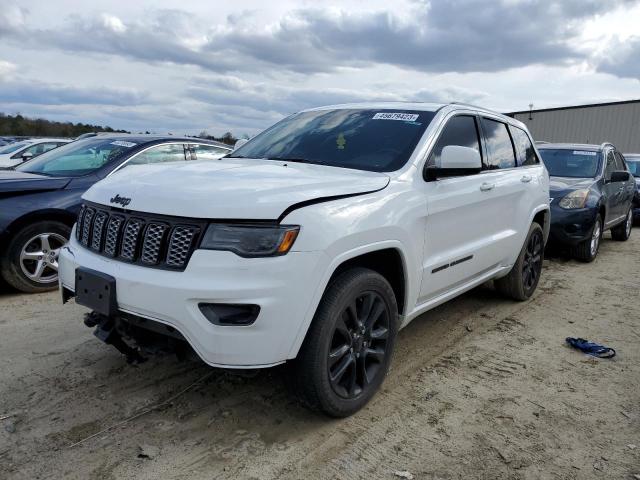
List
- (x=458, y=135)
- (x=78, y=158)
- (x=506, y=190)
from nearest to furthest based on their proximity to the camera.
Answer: (x=458, y=135)
(x=506, y=190)
(x=78, y=158)

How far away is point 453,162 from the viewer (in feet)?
11.3

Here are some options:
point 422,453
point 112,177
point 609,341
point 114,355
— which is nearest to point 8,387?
point 114,355

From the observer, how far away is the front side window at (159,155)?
20.1 feet

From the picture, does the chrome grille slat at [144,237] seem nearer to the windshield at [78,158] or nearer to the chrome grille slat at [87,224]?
the chrome grille slat at [87,224]

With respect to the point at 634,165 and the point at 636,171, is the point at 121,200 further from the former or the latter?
the point at 634,165

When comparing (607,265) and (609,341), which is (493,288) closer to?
(609,341)

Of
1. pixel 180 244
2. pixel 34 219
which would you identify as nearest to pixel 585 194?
pixel 180 244

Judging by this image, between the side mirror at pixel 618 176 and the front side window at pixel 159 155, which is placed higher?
the front side window at pixel 159 155

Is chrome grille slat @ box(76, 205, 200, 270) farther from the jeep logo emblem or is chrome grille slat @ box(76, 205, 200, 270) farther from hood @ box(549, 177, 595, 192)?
hood @ box(549, 177, 595, 192)

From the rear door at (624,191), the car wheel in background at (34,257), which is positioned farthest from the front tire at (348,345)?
the rear door at (624,191)

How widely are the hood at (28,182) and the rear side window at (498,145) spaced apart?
4.11 m

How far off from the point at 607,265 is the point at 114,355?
6.89 metres

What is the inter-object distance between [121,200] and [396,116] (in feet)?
6.68

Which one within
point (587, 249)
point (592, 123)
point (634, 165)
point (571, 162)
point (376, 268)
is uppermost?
point (592, 123)
